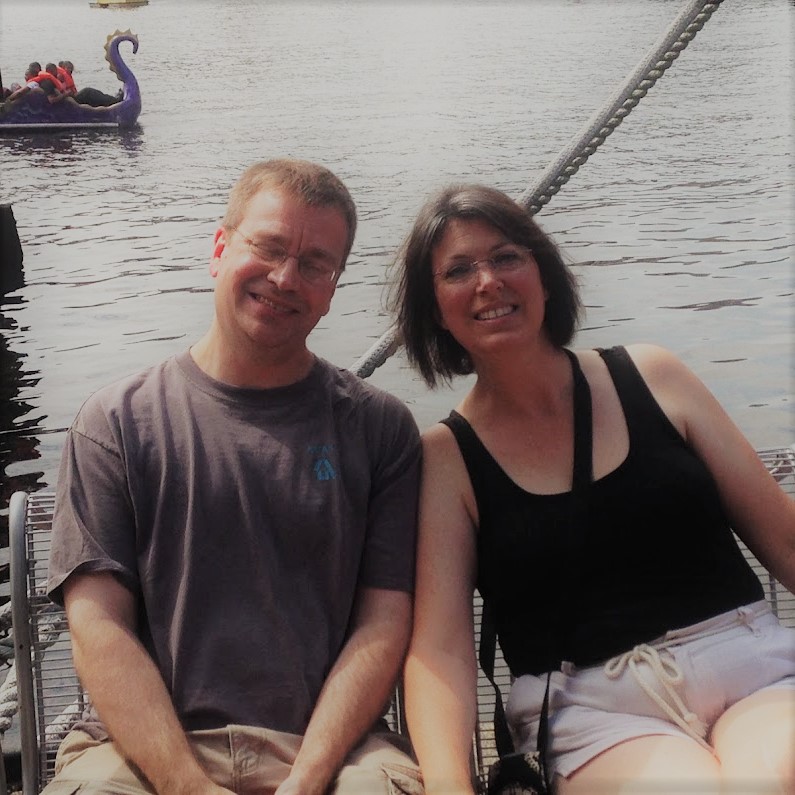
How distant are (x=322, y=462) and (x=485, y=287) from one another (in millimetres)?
508

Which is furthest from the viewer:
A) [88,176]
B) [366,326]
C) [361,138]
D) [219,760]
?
[361,138]

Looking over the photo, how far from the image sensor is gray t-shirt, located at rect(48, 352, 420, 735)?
2.34 metres

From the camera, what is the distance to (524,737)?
247 centimetres

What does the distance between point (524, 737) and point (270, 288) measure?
103 cm

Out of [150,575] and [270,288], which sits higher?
[270,288]

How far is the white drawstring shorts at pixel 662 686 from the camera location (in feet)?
7.68

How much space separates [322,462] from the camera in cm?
245

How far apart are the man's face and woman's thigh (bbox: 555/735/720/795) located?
1000 mm

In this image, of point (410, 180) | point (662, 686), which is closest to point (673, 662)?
point (662, 686)

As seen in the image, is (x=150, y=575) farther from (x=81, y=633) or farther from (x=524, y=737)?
(x=524, y=737)

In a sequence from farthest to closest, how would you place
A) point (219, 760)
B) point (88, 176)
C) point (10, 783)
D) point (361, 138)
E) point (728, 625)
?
point (361, 138) < point (88, 176) < point (10, 783) < point (728, 625) < point (219, 760)

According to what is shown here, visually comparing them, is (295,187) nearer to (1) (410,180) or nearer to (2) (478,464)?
(2) (478,464)

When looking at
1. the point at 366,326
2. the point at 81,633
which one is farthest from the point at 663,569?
the point at 366,326

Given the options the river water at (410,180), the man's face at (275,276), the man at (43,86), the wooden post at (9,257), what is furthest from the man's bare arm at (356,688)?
the man at (43,86)
